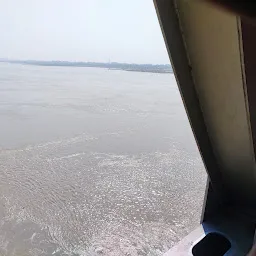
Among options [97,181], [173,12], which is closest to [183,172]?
[97,181]

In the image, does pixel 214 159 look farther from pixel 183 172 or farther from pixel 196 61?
pixel 183 172

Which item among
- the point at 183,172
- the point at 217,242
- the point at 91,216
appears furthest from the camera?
the point at 183,172

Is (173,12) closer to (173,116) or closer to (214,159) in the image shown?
(214,159)

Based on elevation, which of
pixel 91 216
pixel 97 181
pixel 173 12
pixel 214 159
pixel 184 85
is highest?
pixel 173 12

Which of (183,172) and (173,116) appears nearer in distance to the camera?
(183,172)

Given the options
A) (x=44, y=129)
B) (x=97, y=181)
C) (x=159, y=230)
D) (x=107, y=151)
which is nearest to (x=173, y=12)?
(x=159, y=230)

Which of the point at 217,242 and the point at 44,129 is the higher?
the point at 217,242

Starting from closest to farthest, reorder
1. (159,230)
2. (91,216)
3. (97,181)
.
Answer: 1. (159,230)
2. (91,216)
3. (97,181)
